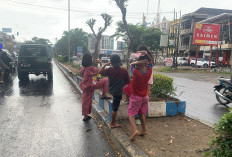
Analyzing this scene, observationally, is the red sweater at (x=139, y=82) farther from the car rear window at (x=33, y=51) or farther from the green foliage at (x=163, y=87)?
the car rear window at (x=33, y=51)

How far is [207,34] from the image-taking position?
974 inches

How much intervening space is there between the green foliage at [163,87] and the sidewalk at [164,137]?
82 cm

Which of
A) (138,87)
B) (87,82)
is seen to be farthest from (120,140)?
(87,82)

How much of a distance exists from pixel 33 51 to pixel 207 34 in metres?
21.0

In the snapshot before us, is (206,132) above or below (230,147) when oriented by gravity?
below

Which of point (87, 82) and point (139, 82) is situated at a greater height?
point (139, 82)

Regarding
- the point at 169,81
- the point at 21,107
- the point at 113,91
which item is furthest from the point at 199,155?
the point at 21,107

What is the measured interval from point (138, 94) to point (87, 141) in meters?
1.40

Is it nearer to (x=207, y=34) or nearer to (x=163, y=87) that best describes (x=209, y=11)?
(x=207, y=34)

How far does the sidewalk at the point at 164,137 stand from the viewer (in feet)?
10.6

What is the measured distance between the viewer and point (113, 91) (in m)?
4.02

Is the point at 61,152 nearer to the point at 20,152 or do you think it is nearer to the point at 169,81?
the point at 20,152

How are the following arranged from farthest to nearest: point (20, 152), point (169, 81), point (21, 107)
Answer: point (21, 107) < point (169, 81) < point (20, 152)

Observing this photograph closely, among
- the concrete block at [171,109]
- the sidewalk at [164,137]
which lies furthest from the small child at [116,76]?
the concrete block at [171,109]
